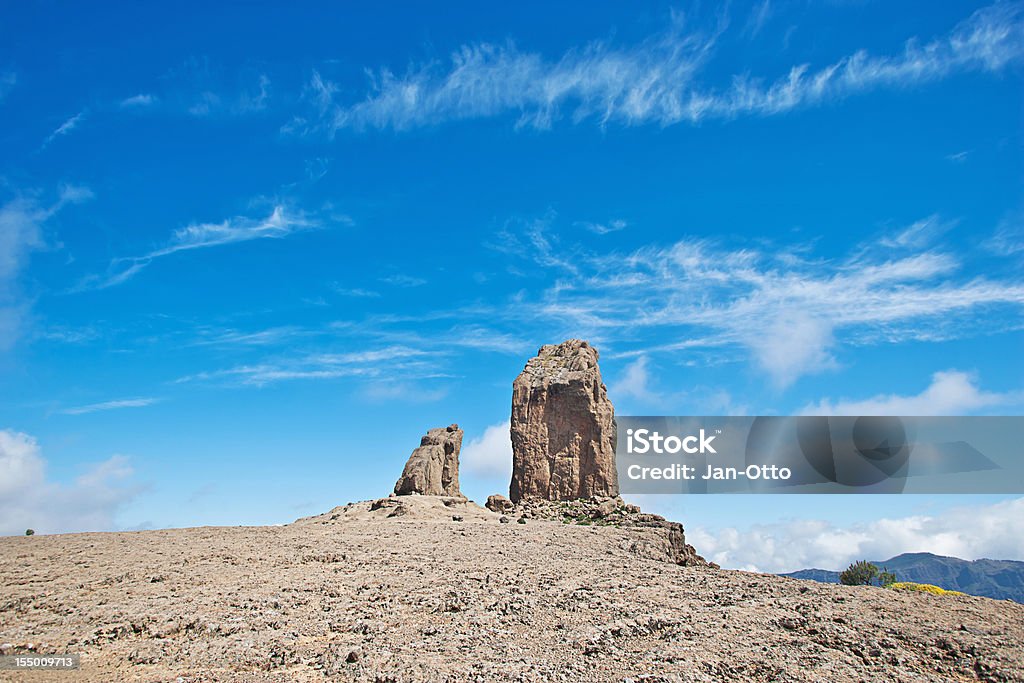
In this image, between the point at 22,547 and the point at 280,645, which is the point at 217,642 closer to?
the point at 280,645

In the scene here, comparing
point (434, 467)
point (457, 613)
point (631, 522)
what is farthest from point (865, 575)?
point (457, 613)

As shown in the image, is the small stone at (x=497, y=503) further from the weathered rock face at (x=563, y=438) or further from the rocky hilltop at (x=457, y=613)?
the rocky hilltop at (x=457, y=613)

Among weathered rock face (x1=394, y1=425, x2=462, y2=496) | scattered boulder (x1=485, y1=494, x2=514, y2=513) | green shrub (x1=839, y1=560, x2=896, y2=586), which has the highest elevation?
weathered rock face (x1=394, y1=425, x2=462, y2=496)

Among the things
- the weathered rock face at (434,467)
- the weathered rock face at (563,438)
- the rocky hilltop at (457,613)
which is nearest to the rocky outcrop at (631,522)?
the rocky hilltop at (457,613)

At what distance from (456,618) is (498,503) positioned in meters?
22.4

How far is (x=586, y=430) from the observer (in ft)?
128

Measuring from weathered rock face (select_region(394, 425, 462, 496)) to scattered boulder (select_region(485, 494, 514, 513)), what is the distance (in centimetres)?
330

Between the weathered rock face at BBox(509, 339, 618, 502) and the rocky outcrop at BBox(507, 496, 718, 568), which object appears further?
the weathered rock face at BBox(509, 339, 618, 502)

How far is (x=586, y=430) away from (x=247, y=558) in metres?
21.2

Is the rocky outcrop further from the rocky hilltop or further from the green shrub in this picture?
the green shrub

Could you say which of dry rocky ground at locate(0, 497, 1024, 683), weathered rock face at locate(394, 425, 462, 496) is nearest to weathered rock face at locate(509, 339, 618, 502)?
weathered rock face at locate(394, 425, 462, 496)

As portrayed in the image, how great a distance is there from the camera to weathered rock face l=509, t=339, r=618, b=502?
126 feet

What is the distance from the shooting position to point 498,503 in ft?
127

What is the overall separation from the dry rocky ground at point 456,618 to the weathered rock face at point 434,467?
44.2 ft
